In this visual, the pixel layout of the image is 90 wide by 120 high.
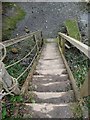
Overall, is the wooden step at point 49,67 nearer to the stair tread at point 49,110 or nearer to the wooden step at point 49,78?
the wooden step at point 49,78

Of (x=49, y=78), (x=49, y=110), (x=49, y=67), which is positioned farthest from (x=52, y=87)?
(x=49, y=67)

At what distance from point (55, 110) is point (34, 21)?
678cm

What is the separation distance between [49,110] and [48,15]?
7012mm

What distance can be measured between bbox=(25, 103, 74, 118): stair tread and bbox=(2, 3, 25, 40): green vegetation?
560cm

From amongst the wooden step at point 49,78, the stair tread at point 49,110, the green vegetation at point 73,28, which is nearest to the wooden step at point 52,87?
the wooden step at point 49,78

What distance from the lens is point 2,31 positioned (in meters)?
8.66

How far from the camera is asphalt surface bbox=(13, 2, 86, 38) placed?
30.6 ft

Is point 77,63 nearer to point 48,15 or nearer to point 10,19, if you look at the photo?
point 48,15

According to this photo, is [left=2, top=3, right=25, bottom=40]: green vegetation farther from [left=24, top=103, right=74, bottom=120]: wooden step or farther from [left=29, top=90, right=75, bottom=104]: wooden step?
[left=24, top=103, right=74, bottom=120]: wooden step

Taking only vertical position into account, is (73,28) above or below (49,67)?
above

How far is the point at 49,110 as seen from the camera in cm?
304

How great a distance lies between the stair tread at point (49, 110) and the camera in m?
2.96

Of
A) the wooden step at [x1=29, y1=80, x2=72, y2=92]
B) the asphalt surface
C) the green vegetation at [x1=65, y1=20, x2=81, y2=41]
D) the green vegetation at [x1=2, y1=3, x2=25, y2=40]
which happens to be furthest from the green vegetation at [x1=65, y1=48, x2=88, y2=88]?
the green vegetation at [x1=2, y1=3, x2=25, y2=40]

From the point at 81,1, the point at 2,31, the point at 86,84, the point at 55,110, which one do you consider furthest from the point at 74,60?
the point at 86,84
